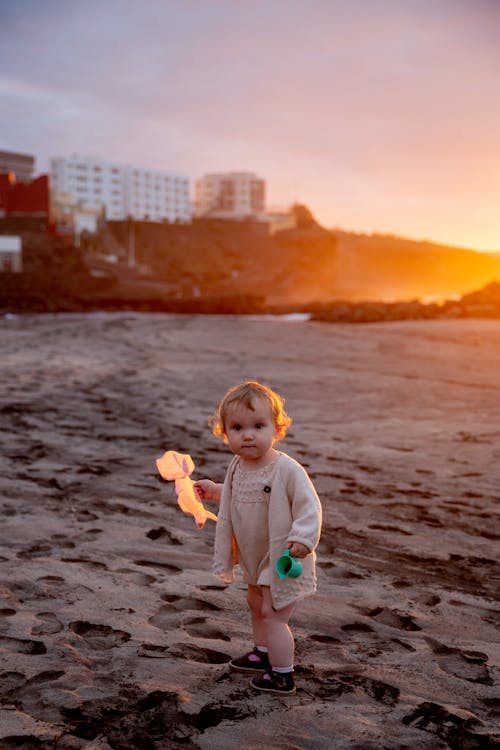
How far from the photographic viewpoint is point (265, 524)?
9.04 feet

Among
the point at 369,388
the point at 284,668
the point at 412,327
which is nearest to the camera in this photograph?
the point at 284,668

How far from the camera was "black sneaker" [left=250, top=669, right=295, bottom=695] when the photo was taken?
2639 millimetres

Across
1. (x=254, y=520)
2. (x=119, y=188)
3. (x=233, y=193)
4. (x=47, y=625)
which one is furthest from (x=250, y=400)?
(x=233, y=193)

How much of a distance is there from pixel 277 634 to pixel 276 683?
0.54ft

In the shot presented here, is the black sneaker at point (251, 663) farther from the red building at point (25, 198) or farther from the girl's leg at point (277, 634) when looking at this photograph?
the red building at point (25, 198)

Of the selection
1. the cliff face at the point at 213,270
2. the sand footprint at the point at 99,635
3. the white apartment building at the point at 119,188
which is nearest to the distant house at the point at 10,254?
the cliff face at the point at 213,270

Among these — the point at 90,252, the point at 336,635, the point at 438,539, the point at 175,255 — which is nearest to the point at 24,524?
the point at 336,635

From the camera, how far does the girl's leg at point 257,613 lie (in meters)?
2.83

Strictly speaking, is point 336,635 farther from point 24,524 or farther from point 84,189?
point 84,189

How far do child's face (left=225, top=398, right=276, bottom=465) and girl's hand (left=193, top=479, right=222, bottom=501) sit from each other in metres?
0.32

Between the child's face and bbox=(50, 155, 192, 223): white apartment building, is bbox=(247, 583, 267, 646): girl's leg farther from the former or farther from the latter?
bbox=(50, 155, 192, 223): white apartment building

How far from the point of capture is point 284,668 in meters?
2.66

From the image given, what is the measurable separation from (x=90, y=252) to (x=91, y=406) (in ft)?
180

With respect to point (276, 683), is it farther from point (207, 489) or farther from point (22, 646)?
point (22, 646)
